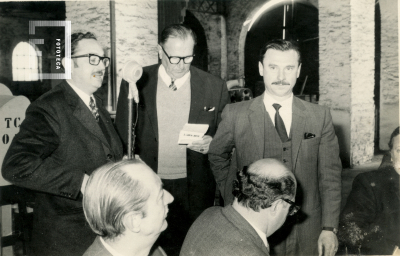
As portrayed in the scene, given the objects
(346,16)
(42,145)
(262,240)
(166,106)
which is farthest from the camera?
(346,16)

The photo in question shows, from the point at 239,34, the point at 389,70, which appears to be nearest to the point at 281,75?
the point at 389,70

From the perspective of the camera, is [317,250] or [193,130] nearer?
[317,250]

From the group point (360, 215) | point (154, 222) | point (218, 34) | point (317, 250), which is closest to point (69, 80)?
point (154, 222)

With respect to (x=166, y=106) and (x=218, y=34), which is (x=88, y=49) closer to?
(x=166, y=106)

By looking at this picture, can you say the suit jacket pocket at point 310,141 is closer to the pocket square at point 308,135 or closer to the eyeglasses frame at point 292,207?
the pocket square at point 308,135

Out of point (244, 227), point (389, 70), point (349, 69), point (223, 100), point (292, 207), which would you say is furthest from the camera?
point (389, 70)

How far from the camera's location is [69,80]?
193cm

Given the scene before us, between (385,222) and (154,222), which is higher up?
(154,222)

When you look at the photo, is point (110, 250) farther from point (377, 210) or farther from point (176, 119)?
point (377, 210)

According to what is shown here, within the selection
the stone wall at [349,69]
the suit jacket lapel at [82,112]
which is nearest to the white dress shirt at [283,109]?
the suit jacket lapel at [82,112]

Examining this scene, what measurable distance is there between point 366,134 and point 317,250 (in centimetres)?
582

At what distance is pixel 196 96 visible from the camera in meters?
2.60

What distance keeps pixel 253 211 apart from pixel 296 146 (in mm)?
676

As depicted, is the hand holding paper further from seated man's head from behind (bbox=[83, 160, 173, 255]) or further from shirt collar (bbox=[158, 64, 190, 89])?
seated man's head from behind (bbox=[83, 160, 173, 255])
